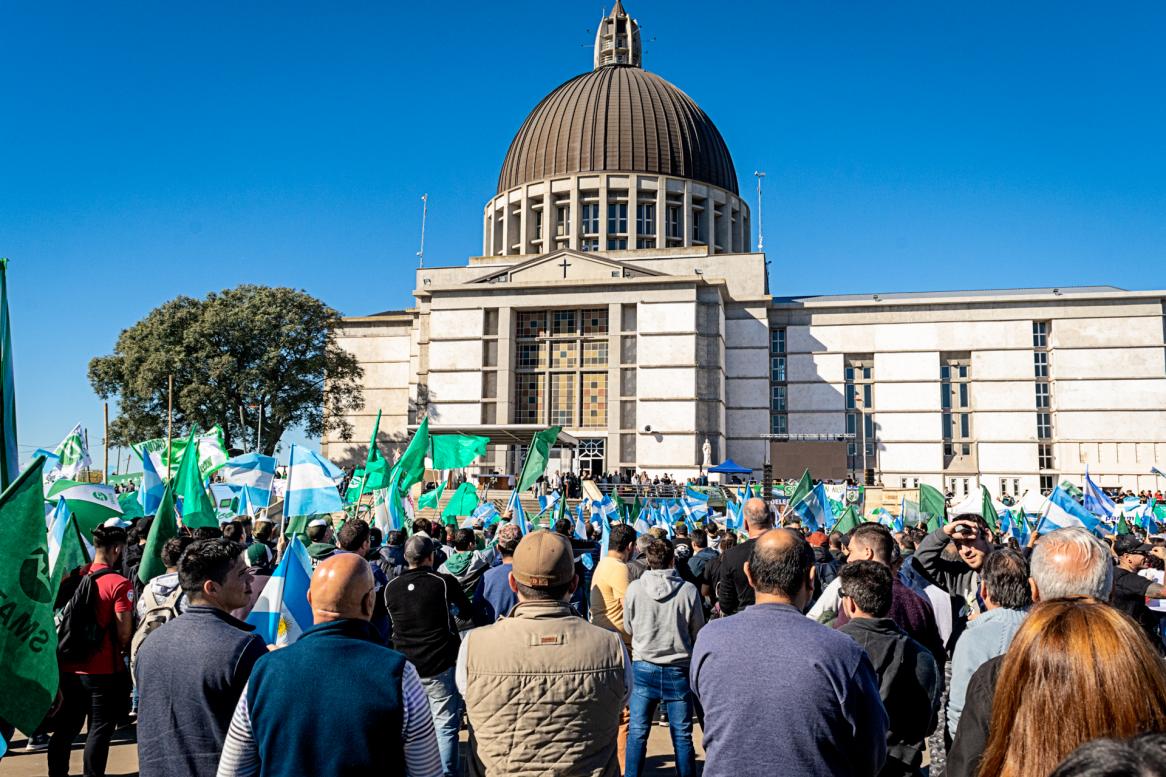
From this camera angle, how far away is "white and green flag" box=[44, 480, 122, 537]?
29.7ft

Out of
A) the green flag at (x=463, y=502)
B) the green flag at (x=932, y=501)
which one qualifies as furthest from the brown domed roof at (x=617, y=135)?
the green flag at (x=932, y=501)

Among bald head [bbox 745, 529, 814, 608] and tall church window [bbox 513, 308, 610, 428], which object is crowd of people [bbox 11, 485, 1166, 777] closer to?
bald head [bbox 745, 529, 814, 608]

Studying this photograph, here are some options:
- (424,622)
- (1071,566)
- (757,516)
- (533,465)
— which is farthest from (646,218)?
(1071,566)

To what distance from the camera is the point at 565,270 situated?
5112 centimetres

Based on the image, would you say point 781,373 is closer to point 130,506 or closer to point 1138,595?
point 130,506

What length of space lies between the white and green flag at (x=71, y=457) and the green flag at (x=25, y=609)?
1119 centimetres

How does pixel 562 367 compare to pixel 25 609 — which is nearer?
pixel 25 609

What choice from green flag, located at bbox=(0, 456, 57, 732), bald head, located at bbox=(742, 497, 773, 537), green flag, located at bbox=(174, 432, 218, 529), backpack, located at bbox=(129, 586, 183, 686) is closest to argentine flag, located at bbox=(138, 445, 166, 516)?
green flag, located at bbox=(174, 432, 218, 529)

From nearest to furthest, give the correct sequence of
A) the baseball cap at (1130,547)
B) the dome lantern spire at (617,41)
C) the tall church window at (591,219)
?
the baseball cap at (1130,547) < the tall church window at (591,219) < the dome lantern spire at (617,41)

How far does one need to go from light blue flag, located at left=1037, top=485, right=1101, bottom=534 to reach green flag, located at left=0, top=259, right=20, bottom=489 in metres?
10.3

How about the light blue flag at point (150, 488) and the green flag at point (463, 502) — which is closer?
the light blue flag at point (150, 488)

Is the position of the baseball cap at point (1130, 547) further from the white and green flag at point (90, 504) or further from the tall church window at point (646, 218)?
the tall church window at point (646, 218)

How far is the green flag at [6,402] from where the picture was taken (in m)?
4.29

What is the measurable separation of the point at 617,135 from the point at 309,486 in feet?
177
